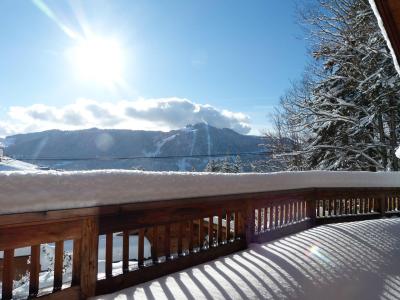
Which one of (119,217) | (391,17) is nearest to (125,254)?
(119,217)

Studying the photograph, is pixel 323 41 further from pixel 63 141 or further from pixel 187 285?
pixel 63 141

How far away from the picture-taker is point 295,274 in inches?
Result: 156

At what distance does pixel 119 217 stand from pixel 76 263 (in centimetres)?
55

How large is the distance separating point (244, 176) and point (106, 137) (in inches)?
7443

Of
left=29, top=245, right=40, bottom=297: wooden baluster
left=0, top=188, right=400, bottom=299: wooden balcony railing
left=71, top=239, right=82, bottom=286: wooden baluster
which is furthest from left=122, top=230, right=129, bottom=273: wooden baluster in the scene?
left=29, top=245, right=40, bottom=297: wooden baluster

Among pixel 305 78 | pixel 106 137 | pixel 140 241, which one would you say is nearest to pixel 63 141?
pixel 106 137

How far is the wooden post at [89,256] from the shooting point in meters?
3.01

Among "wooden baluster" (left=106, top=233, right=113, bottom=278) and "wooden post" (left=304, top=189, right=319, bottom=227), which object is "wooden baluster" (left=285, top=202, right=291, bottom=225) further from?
"wooden baluster" (left=106, top=233, right=113, bottom=278)

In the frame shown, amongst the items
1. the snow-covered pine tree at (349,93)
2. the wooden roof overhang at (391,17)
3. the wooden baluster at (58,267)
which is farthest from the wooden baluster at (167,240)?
the snow-covered pine tree at (349,93)

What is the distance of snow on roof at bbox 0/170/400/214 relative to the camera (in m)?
2.47

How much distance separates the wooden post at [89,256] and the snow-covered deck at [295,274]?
185mm

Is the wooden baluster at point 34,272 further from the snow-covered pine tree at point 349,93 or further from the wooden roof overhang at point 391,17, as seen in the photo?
the snow-covered pine tree at point 349,93

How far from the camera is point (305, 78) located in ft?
60.9

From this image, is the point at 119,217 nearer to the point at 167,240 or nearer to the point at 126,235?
the point at 126,235
